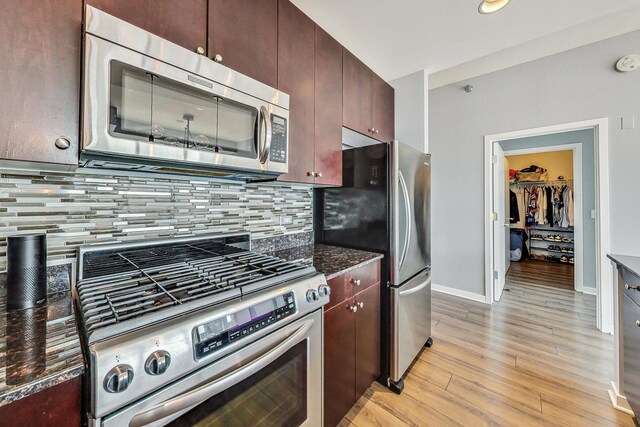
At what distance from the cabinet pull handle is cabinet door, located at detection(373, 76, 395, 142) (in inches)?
75.9

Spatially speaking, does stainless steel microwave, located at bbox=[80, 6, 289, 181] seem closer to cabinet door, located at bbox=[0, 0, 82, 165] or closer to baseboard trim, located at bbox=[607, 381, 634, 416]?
cabinet door, located at bbox=[0, 0, 82, 165]

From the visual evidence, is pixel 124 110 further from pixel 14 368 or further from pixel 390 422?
pixel 390 422

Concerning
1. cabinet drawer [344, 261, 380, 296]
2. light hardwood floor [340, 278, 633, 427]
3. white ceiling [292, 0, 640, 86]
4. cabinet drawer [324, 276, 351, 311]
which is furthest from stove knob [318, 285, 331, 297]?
white ceiling [292, 0, 640, 86]

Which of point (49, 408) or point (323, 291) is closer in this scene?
point (49, 408)

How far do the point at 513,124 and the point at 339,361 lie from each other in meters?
3.20

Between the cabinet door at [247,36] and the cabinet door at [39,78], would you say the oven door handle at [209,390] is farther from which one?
the cabinet door at [247,36]

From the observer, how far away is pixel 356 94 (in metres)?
2.00

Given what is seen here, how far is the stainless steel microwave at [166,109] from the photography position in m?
0.83

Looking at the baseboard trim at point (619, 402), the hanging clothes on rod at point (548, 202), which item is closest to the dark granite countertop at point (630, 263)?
the baseboard trim at point (619, 402)

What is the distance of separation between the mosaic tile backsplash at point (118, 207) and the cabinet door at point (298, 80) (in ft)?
1.29

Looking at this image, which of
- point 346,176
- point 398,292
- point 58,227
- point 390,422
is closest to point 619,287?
point 398,292

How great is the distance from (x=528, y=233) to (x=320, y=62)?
6.10 metres

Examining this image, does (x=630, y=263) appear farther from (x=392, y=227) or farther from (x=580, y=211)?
(x=580, y=211)

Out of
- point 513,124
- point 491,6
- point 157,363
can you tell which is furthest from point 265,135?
point 513,124
